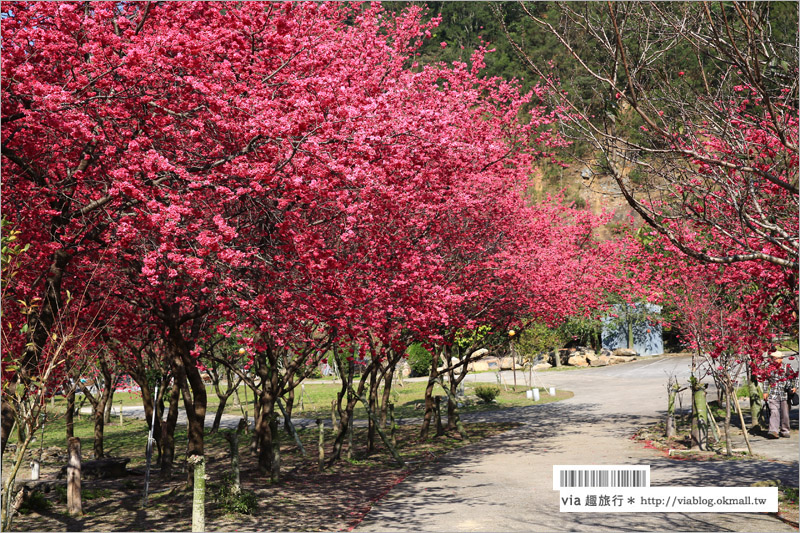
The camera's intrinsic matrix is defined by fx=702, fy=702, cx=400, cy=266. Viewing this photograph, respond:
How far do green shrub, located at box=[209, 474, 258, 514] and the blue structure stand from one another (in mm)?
49794

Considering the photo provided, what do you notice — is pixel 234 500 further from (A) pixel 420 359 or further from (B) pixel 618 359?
(B) pixel 618 359

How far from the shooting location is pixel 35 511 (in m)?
12.7

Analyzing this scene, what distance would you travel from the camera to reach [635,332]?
2395 inches

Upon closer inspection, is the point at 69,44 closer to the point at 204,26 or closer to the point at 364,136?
the point at 204,26

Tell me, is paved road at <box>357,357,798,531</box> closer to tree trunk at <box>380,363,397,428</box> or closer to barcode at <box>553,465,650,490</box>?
barcode at <box>553,465,650,490</box>

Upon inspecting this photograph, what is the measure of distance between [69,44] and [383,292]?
6.51 m

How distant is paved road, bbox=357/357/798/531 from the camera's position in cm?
1075

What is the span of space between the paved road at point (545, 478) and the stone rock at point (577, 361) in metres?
29.8

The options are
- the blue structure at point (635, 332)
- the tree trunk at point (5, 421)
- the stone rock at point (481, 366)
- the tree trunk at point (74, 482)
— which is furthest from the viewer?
the stone rock at point (481, 366)

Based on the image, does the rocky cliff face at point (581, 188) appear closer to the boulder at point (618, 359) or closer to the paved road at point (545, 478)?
the boulder at point (618, 359)

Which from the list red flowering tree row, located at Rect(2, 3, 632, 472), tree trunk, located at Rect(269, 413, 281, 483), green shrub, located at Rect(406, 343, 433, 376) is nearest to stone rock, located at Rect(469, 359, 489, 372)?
green shrub, located at Rect(406, 343, 433, 376)

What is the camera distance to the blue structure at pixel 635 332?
5872 cm

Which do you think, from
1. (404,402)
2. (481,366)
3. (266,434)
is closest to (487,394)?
(404,402)

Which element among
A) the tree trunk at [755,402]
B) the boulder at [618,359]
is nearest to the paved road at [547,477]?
the tree trunk at [755,402]
